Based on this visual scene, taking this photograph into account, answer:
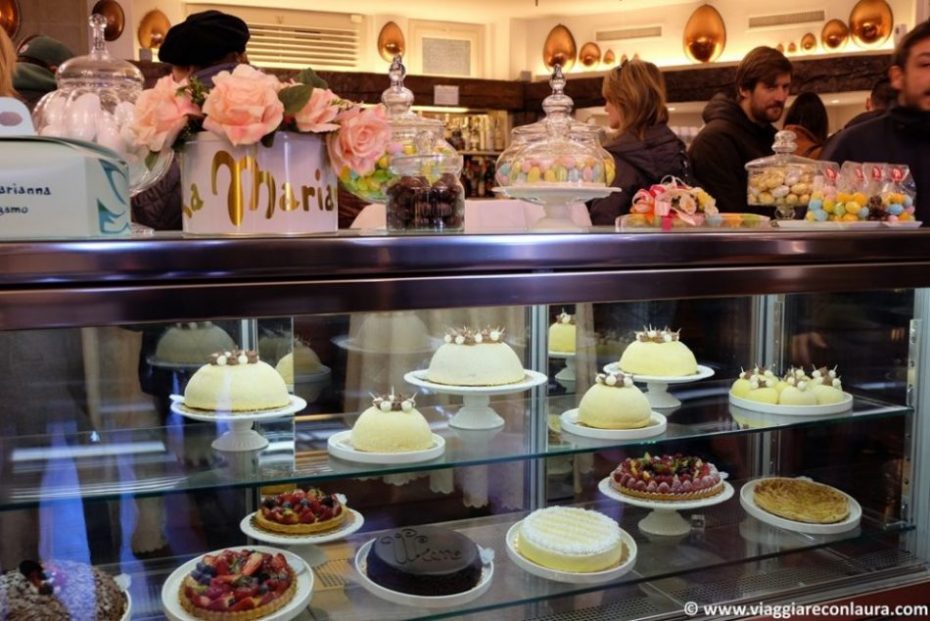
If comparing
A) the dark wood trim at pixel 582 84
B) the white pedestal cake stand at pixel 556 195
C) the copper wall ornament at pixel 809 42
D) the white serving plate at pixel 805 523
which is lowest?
the white serving plate at pixel 805 523

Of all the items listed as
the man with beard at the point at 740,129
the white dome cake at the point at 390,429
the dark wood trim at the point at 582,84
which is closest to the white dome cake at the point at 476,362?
the white dome cake at the point at 390,429

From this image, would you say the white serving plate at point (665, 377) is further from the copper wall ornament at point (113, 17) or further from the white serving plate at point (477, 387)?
the copper wall ornament at point (113, 17)

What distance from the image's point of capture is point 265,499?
1.84 m

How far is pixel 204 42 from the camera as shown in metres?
2.91

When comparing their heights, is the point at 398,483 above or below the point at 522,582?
above

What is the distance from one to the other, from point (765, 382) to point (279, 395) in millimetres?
1073

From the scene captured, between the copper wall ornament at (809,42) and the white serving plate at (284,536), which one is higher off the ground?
the copper wall ornament at (809,42)

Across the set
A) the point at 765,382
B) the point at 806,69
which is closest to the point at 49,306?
the point at 765,382

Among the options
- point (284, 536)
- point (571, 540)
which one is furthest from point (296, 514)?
point (571, 540)

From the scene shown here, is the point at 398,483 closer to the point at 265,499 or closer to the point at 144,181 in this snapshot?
the point at 265,499

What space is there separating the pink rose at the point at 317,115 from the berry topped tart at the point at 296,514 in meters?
0.76

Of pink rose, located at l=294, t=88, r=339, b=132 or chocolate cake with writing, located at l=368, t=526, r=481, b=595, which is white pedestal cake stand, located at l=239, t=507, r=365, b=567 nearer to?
chocolate cake with writing, located at l=368, t=526, r=481, b=595

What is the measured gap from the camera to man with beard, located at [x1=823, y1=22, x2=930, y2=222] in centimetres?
348

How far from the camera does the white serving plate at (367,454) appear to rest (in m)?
1.67
